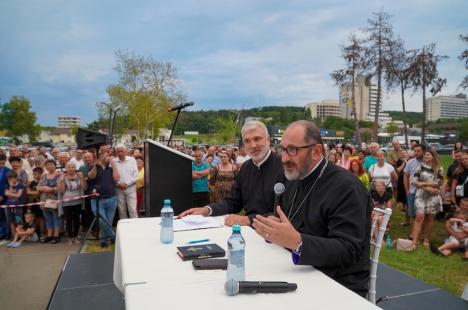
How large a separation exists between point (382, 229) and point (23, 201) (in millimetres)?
6773

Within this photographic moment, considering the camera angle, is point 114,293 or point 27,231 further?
point 27,231

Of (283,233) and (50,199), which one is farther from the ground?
(283,233)

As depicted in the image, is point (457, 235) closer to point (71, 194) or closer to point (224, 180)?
point (224, 180)

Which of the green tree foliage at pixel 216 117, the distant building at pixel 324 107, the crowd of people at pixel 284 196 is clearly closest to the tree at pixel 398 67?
the crowd of people at pixel 284 196

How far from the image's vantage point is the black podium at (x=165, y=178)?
5.05 m

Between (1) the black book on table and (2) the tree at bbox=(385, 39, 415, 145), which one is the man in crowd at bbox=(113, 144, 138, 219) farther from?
(2) the tree at bbox=(385, 39, 415, 145)

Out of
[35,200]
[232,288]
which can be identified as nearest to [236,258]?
[232,288]

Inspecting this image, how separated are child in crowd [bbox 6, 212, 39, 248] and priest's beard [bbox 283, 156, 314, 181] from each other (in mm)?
6178

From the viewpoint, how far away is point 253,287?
1.68 m

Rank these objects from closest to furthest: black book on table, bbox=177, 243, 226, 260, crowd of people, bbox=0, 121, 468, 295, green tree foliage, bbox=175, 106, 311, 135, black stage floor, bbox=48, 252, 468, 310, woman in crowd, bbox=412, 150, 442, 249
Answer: crowd of people, bbox=0, 121, 468, 295 → black book on table, bbox=177, 243, 226, 260 → black stage floor, bbox=48, 252, 468, 310 → woman in crowd, bbox=412, 150, 442, 249 → green tree foliage, bbox=175, 106, 311, 135

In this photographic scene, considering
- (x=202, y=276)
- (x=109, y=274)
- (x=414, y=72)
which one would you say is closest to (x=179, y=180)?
(x=109, y=274)

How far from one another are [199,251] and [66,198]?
5.37m

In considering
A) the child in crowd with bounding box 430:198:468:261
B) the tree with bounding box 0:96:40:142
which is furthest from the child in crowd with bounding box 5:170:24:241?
the tree with bounding box 0:96:40:142

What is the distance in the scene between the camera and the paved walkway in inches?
166
